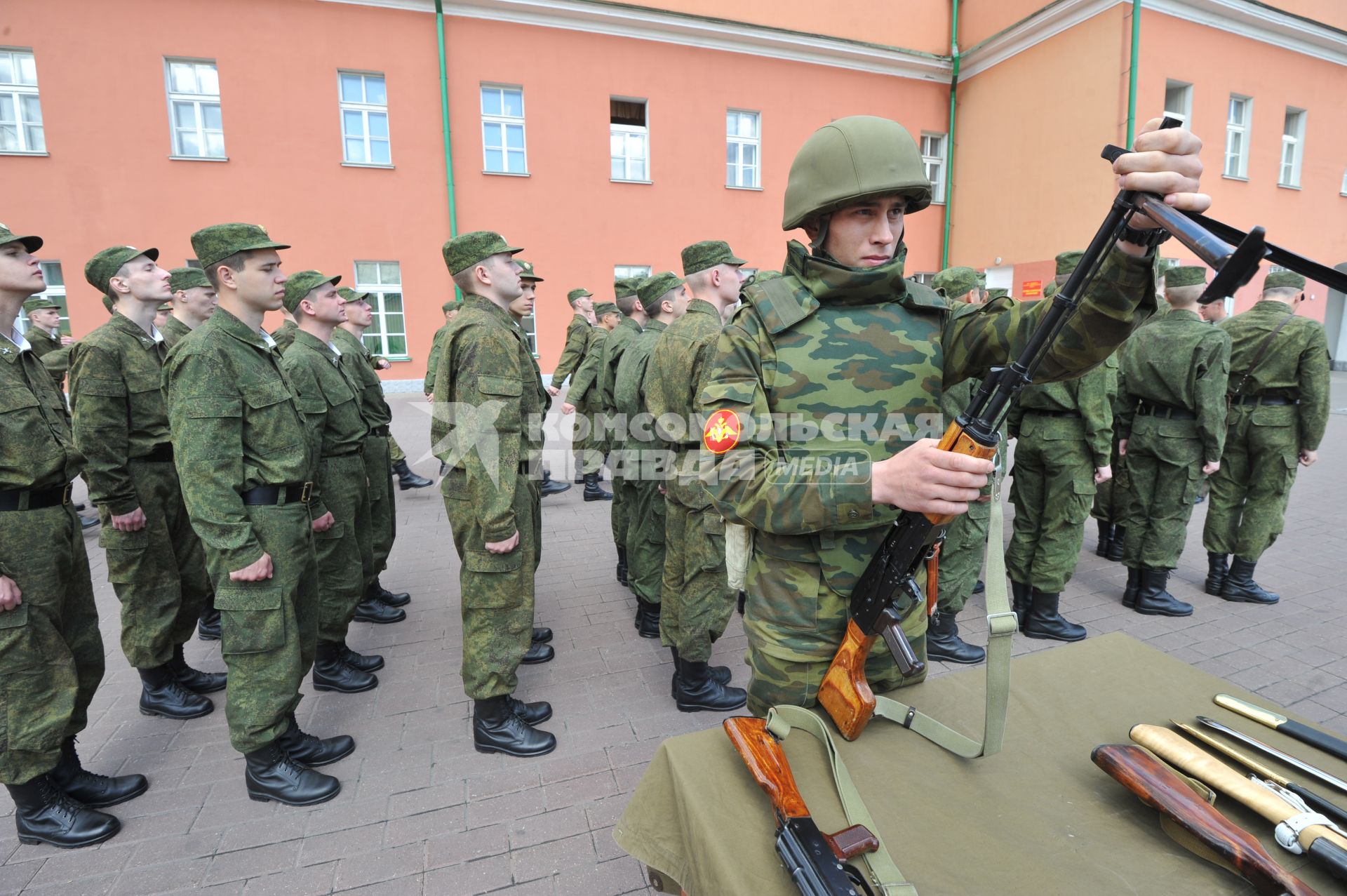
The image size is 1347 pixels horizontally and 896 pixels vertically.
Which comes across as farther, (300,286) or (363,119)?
(363,119)

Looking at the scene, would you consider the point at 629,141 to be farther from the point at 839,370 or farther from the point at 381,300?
the point at 839,370

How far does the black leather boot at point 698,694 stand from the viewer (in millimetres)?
3416

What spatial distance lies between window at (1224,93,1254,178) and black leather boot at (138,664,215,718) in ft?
69.4

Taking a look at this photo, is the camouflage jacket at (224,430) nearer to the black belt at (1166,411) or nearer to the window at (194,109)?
the black belt at (1166,411)

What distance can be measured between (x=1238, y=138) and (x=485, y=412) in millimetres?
20514

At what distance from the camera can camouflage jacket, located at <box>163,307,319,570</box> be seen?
257cm

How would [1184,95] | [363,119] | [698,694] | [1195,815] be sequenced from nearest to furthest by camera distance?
[1195,815] → [698,694] → [363,119] → [1184,95]

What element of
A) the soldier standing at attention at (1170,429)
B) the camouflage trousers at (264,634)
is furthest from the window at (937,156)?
the camouflage trousers at (264,634)

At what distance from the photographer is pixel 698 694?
3432 mm

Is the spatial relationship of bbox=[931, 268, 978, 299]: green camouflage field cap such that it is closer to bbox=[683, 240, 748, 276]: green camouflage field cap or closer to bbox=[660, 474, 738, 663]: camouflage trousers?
bbox=[683, 240, 748, 276]: green camouflage field cap

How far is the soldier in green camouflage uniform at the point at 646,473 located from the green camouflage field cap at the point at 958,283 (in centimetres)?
245

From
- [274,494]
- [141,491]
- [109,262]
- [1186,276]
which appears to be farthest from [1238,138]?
[141,491]

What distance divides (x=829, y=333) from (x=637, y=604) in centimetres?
335

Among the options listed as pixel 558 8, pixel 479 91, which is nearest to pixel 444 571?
pixel 479 91
